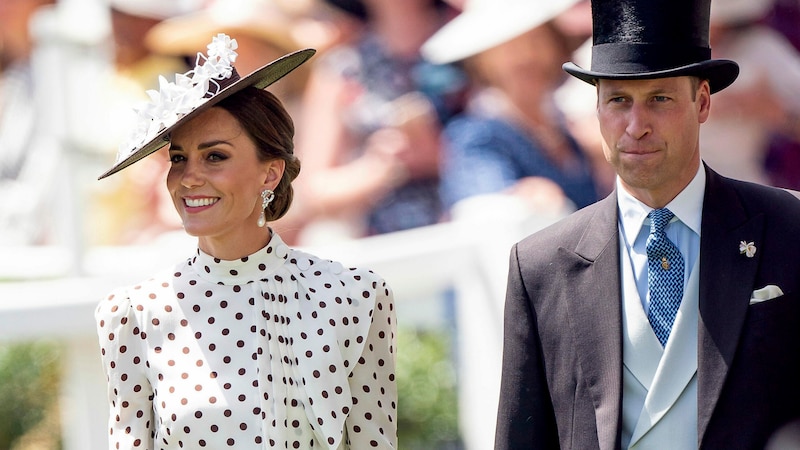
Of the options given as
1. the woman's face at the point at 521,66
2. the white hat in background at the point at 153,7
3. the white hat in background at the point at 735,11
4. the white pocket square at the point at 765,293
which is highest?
the white hat in background at the point at 153,7

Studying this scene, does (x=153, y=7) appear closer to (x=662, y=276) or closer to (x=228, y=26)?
(x=228, y=26)

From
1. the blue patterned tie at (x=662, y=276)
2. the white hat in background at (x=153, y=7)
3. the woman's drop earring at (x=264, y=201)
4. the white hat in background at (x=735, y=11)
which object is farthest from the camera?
the white hat in background at (x=153, y=7)

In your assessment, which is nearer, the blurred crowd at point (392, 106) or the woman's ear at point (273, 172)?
the woman's ear at point (273, 172)

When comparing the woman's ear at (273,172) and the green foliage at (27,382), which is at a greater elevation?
the woman's ear at (273,172)

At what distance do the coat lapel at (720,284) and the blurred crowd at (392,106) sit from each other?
255 cm

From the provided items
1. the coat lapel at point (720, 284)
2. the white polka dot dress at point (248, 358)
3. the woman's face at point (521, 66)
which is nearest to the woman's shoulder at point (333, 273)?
the white polka dot dress at point (248, 358)

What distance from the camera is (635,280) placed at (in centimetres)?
315

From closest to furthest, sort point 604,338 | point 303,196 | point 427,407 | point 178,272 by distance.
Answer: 1. point 604,338
2. point 178,272
3. point 427,407
4. point 303,196

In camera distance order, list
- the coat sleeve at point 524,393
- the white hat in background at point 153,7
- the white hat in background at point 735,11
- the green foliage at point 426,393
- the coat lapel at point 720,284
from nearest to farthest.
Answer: the coat lapel at point 720,284 → the coat sleeve at point 524,393 → the green foliage at point 426,393 → the white hat in background at point 735,11 → the white hat in background at point 153,7

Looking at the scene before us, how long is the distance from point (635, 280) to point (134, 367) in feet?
4.02

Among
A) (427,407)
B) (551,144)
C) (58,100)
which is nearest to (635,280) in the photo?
(427,407)

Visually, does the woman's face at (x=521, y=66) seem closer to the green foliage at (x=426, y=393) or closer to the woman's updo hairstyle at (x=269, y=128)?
the green foliage at (x=426, y=393)

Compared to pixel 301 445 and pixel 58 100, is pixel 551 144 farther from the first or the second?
pixel 301 445

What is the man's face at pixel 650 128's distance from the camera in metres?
3.02
